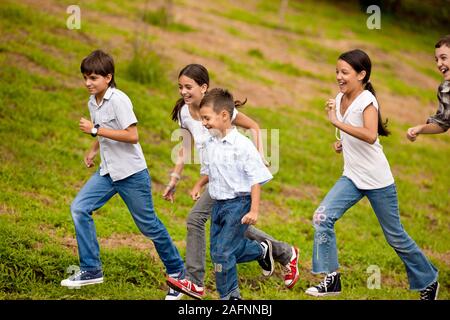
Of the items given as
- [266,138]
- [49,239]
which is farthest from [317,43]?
[49,239]

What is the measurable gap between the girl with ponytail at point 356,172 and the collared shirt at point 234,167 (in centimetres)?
63

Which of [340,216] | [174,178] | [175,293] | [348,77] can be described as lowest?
[175,293]

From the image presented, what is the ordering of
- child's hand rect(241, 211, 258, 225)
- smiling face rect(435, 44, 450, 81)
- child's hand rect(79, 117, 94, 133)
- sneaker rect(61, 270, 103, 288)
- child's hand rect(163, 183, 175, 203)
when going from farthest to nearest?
1. child's hand rect(163, 183, 175, 203)
2. sneaker rect(61, 270, 103, 288)
3. smiling face rect(435, 44, 450, 81)
4. child's hand rect(79, 117, 94, 133)
5. child's hand rect(241, 211, 258, 225)

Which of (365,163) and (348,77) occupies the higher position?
(348,77)

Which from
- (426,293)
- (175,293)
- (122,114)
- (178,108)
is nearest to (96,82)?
(122,114)

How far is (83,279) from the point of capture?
5.63 meters

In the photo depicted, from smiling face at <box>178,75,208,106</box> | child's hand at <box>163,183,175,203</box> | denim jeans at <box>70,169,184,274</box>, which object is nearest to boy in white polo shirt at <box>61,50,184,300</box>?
denim jeans at <box>70,169,184,274</box>

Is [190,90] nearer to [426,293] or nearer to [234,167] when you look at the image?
[234,167]

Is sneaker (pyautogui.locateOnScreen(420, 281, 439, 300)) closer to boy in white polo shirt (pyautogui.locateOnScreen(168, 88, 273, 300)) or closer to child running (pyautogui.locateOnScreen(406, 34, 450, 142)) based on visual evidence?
child running (pyautogui.locateOnScreen(406, 34, 450, 142))

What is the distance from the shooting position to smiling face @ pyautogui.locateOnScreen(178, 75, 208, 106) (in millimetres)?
5480

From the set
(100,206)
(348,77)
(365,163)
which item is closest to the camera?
(348,77)

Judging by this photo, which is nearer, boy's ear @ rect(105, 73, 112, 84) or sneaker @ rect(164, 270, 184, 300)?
boy's ear @ rect(105, 73, 112, 84)

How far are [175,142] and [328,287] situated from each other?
4.90 meters

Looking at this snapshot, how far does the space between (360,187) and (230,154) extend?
3.48 ft
